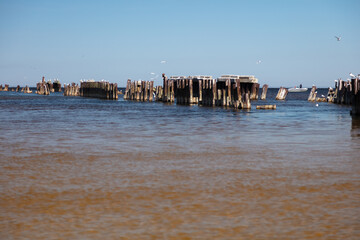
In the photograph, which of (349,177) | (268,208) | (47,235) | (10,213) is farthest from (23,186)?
(349,177)

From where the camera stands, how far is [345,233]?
5617mm

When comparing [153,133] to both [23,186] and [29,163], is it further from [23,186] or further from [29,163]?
[23,186]

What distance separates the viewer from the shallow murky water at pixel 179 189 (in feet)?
19.0

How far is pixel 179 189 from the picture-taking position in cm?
784

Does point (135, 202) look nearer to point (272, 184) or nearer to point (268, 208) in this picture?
point (268, 208)

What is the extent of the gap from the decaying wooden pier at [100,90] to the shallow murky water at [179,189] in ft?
158

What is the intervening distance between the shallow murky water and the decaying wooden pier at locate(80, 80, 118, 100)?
158 ft

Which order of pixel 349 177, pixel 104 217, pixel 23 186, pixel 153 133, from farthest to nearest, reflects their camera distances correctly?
pixel 153 133
pixel 349 177
pixel 23 186
pixel 104 217

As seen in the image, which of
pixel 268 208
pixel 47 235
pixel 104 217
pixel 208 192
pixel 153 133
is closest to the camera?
pixel 47 235

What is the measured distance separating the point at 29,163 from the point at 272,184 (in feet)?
17.0

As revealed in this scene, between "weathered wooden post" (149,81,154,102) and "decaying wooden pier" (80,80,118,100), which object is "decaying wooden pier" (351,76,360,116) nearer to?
"weathered wooden post" (149,81,154,102)

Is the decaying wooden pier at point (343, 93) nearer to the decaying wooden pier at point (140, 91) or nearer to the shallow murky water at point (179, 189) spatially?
the decaying wooden pier at point (140, 91)

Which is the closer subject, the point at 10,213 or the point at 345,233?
the point at 345,233

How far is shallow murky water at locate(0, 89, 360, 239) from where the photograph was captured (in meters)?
5.80
